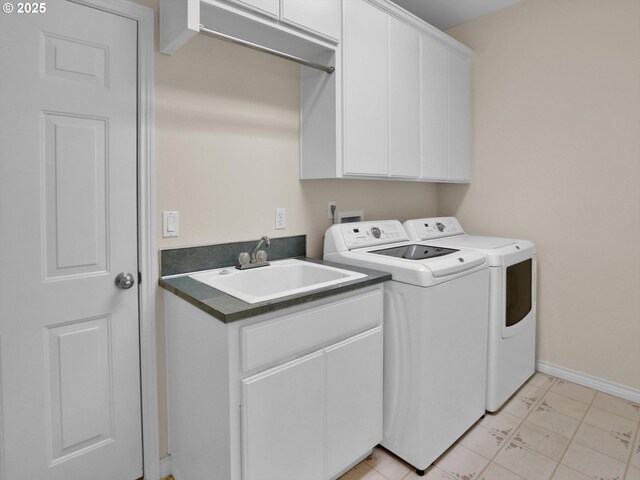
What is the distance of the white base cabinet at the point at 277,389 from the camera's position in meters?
1.27

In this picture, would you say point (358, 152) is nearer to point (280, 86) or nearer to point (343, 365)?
point (280, 86)

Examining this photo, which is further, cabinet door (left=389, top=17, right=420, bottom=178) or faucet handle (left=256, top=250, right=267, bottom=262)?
cabinet door (left=389, top=17, right=420, bottom=178)

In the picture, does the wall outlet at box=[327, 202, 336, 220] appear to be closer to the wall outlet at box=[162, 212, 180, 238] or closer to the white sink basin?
the white sink basin

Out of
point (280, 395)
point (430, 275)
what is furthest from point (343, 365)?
point (430, 275)

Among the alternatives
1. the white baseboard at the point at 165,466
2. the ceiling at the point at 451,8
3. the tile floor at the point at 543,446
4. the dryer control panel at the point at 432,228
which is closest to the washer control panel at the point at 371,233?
the dryer control panel at the point at 432,228

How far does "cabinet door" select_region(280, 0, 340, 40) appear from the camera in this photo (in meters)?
1.66

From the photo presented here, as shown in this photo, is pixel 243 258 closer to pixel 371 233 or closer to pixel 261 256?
pixel 261 256

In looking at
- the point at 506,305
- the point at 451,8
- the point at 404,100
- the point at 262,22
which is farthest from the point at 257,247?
the point at 451,8

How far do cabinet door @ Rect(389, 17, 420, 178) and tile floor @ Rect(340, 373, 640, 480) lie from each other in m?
1.47

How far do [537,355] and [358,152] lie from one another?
1.93 metres

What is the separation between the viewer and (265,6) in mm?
1565

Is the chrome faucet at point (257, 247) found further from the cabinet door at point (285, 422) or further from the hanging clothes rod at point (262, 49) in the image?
the hanging clothes rod at point (262, 49)

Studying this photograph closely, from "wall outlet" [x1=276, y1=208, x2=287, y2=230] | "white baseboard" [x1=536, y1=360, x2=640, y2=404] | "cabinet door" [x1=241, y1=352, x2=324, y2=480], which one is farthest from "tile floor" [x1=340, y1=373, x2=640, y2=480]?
"wall outlet" [x1=276, y1=208, x2=287, y2=230]

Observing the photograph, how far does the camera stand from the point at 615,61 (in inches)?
88.2
